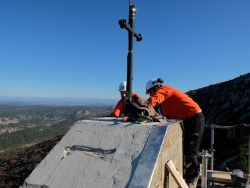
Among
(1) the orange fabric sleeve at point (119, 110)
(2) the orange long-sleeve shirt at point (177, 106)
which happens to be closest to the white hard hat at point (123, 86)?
(1) the orange fabric sleeve at point (119, 110)

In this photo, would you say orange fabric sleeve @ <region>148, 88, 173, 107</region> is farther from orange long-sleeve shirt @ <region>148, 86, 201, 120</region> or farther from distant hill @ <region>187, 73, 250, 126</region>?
distant hill @ <region>187, 73, 250, 126</region>

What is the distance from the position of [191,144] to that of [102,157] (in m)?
2.46

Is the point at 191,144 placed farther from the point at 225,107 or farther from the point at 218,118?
the point at 225,107

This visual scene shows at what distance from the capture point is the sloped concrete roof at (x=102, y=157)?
178 inches

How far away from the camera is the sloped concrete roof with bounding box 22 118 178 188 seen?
4.52 meters

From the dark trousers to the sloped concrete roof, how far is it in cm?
172

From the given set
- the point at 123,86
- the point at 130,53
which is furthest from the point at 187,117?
the point at 130,53

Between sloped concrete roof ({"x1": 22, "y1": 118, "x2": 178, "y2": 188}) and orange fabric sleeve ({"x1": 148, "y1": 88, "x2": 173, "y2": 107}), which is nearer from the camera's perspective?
sloped concrete roof ({"x1": 22, "y1": 118, "x2": 178, "y2": 188})

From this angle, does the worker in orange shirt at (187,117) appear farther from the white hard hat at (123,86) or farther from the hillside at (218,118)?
the hillside at (218,118)

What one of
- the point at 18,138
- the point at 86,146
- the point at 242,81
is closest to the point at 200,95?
the point at 242,81

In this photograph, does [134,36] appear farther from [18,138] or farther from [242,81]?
[18,138]

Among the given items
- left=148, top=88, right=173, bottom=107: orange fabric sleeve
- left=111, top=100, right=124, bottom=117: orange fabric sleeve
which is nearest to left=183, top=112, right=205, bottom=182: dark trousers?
left=148, top=88, right=173, bottom=107: orange fabric sleeve

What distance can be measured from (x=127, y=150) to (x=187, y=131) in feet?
7.42

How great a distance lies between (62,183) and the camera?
4629 millimetres
